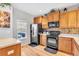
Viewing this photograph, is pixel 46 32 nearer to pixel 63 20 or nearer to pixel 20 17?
pixel 63 20

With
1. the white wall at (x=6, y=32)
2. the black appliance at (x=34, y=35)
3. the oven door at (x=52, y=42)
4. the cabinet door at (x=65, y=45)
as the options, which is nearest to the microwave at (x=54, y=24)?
the black appliance at (x=34, y=35)

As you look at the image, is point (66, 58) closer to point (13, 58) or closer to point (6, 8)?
point (13, 58)

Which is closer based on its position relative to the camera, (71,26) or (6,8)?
(6,8)

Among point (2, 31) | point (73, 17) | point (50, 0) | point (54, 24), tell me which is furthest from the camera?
point (54, 24)

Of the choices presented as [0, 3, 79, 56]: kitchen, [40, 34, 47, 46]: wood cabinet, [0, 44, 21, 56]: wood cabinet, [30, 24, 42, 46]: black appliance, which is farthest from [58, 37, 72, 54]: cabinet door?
[0, 44, 21, 56]: wood cabinet

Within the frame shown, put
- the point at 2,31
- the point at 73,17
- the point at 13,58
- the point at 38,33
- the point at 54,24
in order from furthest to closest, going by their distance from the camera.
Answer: the point at 38,33 → the point at 54,24 → the point at 73,17 → the point at 2,31 → the point at 13,58

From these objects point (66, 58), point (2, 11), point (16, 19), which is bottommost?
point (66, 58)

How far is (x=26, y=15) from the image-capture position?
205cm

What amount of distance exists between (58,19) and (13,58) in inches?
107

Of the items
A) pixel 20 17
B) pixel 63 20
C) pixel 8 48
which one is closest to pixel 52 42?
pixel 63 20

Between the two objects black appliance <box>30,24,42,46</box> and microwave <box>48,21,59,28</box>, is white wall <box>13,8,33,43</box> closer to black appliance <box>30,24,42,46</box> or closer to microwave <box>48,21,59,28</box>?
black appliance <box>30,24,42,46</box>

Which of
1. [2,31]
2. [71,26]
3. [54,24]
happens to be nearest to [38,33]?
[54,24]

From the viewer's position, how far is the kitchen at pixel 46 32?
1.91m

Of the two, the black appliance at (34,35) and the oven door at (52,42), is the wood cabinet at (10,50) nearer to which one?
the black appliance at (34,35)
